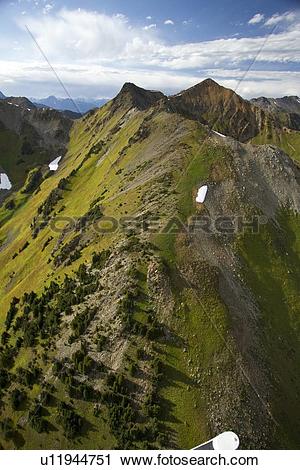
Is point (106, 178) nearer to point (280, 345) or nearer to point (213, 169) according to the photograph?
point (213, 169)

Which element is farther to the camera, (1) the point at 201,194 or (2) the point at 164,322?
(1) the point at 201,194

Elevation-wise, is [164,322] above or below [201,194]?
below

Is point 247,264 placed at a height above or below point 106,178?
below

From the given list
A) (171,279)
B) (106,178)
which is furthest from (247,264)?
(106,178)

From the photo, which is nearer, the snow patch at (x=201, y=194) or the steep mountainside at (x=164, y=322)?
the steep mountainside at (x=164, y=322)
